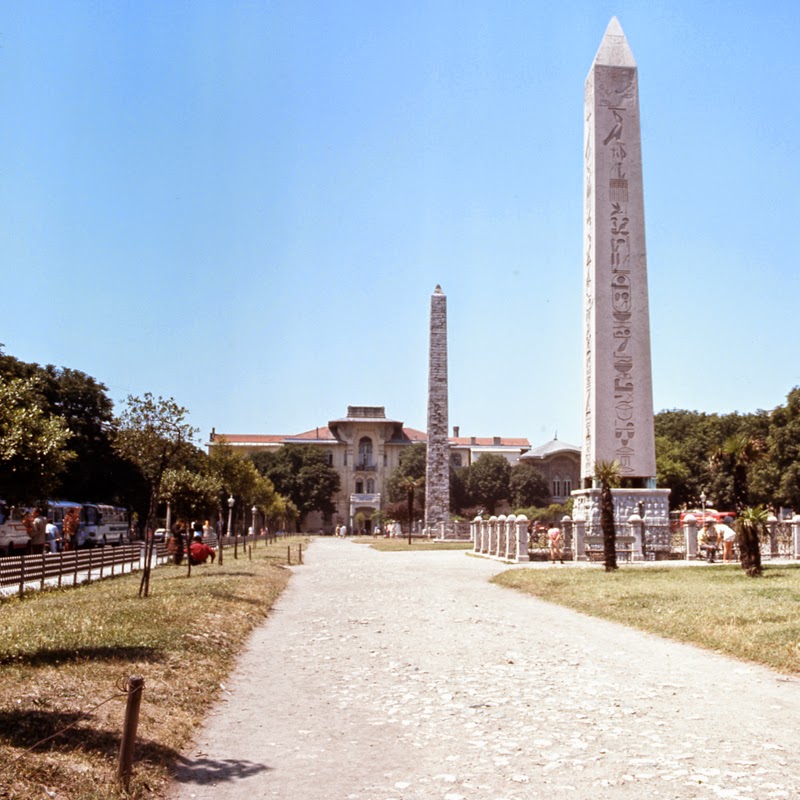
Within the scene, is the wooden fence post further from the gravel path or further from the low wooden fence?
the low wooden fence

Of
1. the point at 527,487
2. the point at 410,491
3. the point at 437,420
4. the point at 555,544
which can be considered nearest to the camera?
the point at 555,544

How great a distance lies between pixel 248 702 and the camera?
8602 millimetres

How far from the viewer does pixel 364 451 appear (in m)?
115

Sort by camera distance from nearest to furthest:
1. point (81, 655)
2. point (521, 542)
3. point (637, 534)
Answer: point (81, 655), point (637, 534), point (521, 542)

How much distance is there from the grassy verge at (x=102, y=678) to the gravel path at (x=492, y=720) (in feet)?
0.99

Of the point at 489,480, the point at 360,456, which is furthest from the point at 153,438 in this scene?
the point at 360,456

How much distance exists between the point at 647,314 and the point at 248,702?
22.9 metres

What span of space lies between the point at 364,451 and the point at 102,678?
106997 mm

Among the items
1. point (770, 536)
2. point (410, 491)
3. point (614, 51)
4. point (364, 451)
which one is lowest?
point (770, 536)

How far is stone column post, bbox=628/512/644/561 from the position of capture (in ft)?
97.8

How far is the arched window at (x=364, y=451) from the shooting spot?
115m

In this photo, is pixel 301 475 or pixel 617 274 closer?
pixel 617 274

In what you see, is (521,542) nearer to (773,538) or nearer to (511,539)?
(511,539)

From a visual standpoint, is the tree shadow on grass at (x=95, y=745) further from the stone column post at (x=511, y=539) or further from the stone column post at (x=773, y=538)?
the stone column post at (x=773, y=538)
